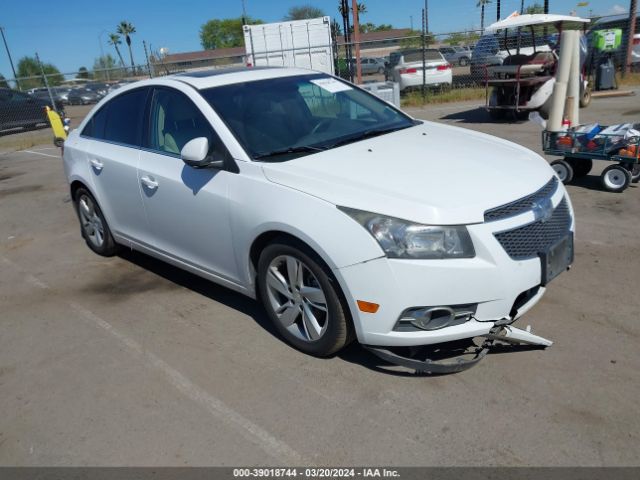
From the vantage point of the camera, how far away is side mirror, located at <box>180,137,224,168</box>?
3482mm

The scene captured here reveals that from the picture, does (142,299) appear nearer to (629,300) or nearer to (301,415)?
(301,415)

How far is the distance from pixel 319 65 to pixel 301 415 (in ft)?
53.2

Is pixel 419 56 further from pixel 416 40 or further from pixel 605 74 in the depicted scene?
pixel 416 40

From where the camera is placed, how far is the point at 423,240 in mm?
2822

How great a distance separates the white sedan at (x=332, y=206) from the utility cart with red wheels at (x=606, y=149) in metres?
2.66

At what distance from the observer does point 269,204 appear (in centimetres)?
324

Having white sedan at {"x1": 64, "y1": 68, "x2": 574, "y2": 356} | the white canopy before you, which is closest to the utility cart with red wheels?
white sedan at {"x1": 64, "y1": 68, "x2": 574, "y2": 356}

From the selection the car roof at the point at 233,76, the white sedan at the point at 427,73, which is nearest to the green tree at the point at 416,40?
the white sedan at the point at 427,73

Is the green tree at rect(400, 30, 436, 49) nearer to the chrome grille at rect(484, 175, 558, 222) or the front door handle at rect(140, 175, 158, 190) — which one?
the front door handle at rect(140, 175, 158, 190)

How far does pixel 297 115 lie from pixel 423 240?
1655mm

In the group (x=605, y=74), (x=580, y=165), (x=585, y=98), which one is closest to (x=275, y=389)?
(x=580, y=165)

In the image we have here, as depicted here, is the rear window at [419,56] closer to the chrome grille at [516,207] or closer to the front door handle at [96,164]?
the front door handle at [96,164]

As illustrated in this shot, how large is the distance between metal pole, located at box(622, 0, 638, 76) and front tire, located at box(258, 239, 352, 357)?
16.7 meters

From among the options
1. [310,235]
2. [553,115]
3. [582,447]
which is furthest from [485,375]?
[553,115]
